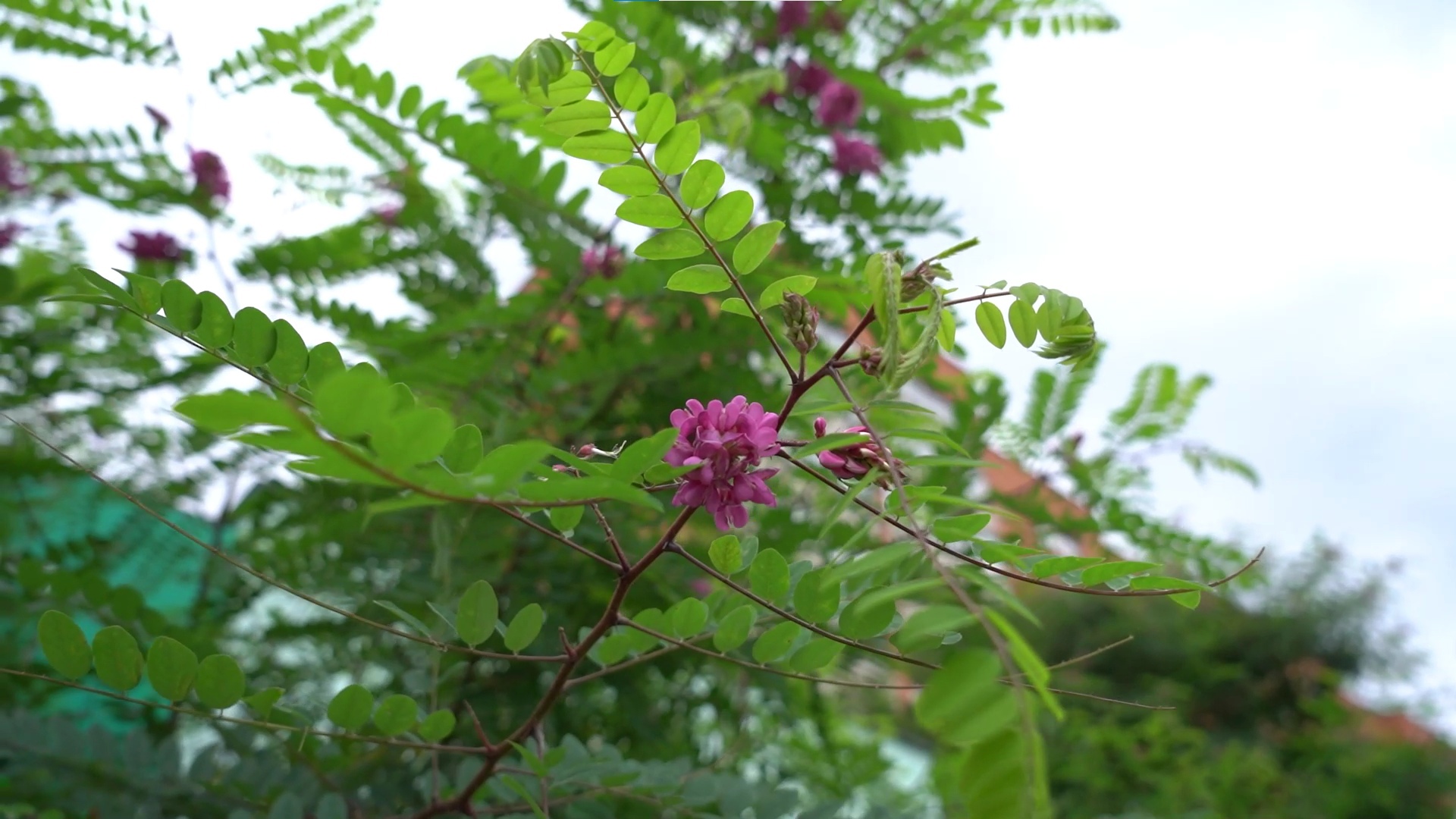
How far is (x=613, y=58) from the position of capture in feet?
1.49

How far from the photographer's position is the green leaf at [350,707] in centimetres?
47

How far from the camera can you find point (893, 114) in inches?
48.9

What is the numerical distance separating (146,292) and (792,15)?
1.05m

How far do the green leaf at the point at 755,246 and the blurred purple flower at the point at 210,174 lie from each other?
3.20ft

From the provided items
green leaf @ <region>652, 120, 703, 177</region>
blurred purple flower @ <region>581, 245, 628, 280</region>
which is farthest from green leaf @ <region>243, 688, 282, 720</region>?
blurred purple flower @ <region>581, 245, 628, 280</region>

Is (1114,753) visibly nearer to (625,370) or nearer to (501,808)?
(625,370)

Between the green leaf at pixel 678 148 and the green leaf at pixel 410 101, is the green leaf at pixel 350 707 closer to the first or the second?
the green leaf at pixel 678 148

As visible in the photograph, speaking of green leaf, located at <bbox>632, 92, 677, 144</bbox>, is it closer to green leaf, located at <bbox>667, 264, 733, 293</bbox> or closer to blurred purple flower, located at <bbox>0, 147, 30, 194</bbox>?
green leaf, located at <bbox>667, 264, 733, 293</bbox>

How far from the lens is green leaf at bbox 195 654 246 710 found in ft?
1.49

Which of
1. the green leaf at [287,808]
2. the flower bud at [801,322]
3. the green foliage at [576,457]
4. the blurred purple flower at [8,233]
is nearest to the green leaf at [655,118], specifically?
the green foliage at [576,457]

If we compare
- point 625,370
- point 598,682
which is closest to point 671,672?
point 598,682

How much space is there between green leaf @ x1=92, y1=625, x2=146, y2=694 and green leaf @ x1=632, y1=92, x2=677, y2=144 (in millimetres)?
360

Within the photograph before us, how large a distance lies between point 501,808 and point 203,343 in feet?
1.07

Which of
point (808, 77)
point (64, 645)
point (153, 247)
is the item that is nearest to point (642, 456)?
point (64, 645)
